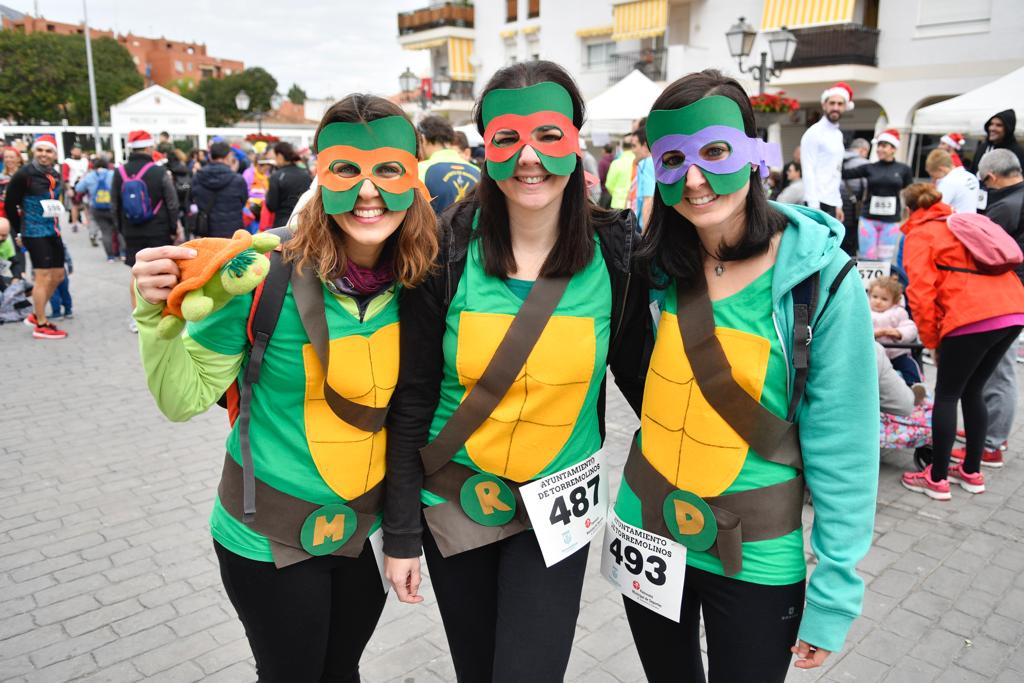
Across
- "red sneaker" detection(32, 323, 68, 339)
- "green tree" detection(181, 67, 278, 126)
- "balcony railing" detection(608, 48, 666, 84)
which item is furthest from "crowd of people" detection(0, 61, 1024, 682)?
"green tree" detection(181, 67, 278, 126)

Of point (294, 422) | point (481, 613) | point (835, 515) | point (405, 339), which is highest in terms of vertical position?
point (405, 339)

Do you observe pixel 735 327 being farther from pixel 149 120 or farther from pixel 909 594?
pixel 149 120

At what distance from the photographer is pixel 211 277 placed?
5.55 ft

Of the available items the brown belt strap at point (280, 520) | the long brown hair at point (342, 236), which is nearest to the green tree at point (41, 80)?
the long brown hair at point (342, 236)

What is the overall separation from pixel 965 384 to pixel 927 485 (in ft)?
2.24

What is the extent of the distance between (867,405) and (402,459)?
1160 mm

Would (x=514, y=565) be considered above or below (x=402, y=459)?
below

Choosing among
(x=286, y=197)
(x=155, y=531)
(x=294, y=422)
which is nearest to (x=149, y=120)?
(x=286, y=197)

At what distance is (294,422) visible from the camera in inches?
76.5

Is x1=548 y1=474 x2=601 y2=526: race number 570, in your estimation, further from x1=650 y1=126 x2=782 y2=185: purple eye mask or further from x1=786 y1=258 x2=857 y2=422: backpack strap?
x1=650 y1=126 x2=782 y2=185: purple eye mask

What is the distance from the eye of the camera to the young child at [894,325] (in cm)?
518

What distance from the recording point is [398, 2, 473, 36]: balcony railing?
31031 millimetres

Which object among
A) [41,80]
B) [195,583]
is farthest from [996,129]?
[41,80]

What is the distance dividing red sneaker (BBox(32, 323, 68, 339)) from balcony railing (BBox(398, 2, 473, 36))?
26.0 metres
